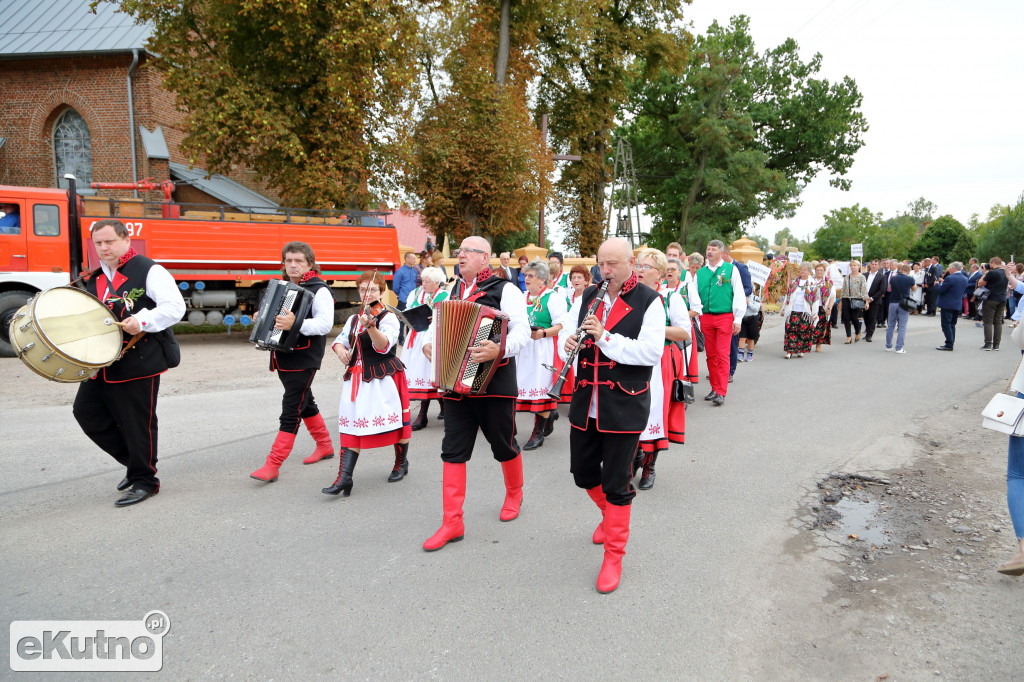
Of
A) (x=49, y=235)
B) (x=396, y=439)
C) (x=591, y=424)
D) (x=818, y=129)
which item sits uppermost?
(x=818, y=129)

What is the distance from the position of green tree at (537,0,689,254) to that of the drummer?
67.6ft

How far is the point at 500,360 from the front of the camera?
4.07 m

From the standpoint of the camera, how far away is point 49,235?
1199 centimetres

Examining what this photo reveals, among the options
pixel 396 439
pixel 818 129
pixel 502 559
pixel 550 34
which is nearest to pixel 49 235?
pixel 396 439

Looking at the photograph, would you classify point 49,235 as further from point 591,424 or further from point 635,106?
point 635,106

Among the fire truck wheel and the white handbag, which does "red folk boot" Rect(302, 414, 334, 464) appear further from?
the fire truck wheel

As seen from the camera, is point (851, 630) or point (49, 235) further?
point (49, 235)

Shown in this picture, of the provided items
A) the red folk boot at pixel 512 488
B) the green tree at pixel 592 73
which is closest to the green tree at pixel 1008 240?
the green tree at pixel 592 73

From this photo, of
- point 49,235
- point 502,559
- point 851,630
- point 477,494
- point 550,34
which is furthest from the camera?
point 550,34

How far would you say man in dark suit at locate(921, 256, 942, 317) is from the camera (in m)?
22.5

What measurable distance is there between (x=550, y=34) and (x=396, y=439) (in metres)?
23.0

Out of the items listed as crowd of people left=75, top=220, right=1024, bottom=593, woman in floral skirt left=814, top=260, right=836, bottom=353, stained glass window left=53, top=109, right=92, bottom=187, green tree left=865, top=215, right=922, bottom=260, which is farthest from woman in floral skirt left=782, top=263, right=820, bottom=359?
green tree left=865, top=215, right=922, bottom=260

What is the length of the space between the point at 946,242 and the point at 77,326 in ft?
207

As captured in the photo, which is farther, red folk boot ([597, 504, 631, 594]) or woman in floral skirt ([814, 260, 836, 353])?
woman in floral skirt ([814, 260, 836, 353])
